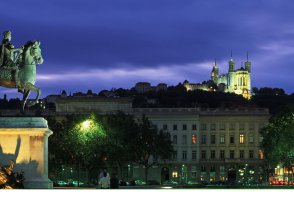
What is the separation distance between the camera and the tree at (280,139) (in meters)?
62.8

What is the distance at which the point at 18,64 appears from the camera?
22.0 meters

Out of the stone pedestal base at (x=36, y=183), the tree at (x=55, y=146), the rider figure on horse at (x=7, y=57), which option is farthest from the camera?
the tree at (x=55, y=146)

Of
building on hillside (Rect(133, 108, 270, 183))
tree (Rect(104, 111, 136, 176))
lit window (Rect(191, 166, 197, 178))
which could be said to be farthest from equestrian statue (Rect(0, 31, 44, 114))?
lit window (Rect(191, 166, 197, 178))

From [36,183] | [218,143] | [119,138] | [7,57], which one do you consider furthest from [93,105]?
[36,183]

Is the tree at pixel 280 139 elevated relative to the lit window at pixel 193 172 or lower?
elevated

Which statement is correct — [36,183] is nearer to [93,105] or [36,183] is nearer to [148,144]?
[148,144]

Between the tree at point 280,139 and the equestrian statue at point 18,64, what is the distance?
4507cm

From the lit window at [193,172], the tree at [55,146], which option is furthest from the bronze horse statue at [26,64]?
the lit window at [193,172]

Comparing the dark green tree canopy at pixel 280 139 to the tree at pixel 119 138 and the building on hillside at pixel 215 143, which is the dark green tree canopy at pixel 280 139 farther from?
the building on hillside at pixel 215 143

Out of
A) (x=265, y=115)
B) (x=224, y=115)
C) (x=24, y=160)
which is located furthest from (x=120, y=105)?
(x=24, y=160)

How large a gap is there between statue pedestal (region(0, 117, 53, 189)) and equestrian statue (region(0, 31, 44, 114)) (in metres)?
1.54

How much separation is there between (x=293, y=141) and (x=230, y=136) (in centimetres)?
4331
